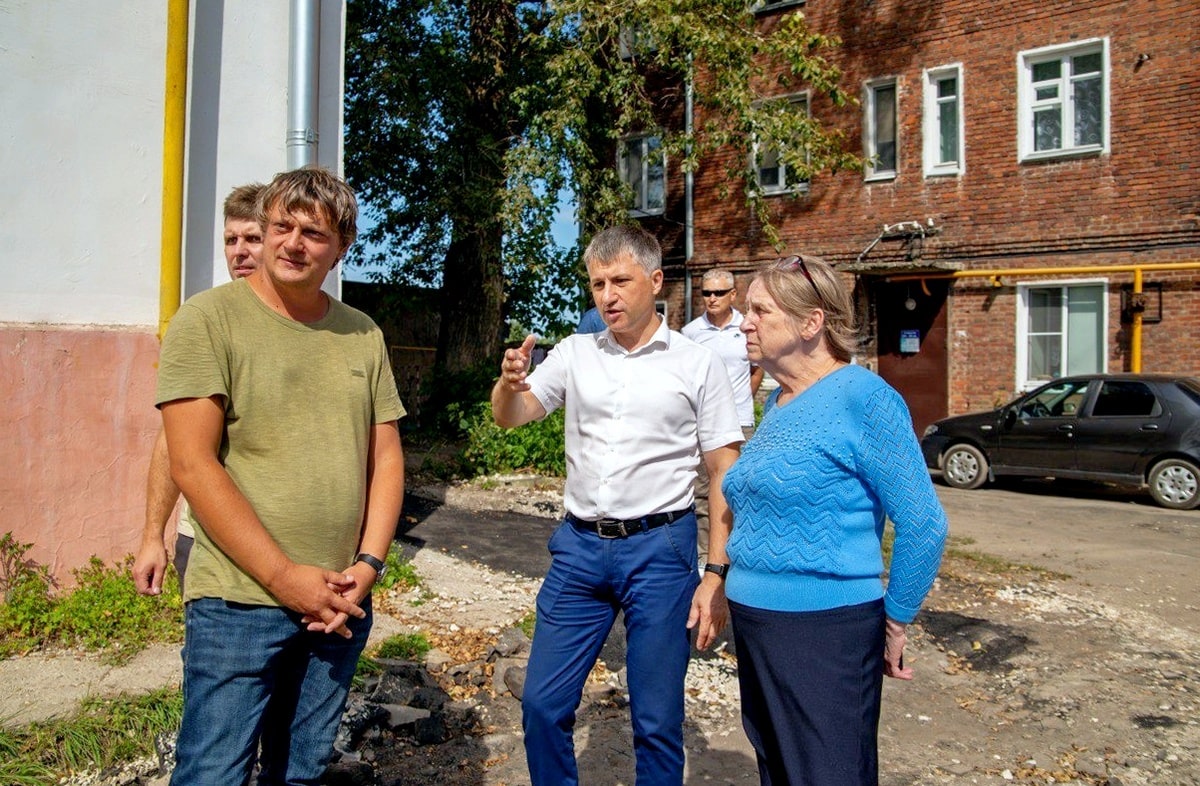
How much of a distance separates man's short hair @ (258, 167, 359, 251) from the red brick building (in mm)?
13452

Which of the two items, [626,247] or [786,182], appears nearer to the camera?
[626,247]

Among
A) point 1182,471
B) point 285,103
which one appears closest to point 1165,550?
point 1182,471

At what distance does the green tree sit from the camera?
13.5 metres

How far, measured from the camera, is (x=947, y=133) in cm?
1662

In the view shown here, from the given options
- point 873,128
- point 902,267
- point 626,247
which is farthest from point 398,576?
point 873,128

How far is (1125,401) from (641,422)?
11.2m

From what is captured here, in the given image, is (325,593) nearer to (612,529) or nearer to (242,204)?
(612,529)

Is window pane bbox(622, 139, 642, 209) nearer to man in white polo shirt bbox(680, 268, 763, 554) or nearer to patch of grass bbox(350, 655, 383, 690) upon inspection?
man in white polo shirt bbox(680, 268, 763, 554)

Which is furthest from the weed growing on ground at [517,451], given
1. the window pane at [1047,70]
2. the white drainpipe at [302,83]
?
the window pane at [1047,70]

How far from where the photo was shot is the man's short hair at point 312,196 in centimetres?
248

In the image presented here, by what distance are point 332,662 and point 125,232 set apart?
13.3ft

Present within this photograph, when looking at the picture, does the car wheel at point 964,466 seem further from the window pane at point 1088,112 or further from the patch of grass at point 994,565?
the window pane at point 1088,112

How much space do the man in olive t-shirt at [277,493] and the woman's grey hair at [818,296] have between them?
48.1 inches

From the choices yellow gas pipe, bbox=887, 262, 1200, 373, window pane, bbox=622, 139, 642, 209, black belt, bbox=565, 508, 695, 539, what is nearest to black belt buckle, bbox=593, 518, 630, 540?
black belt, bbox=565, 508, 695, 539
